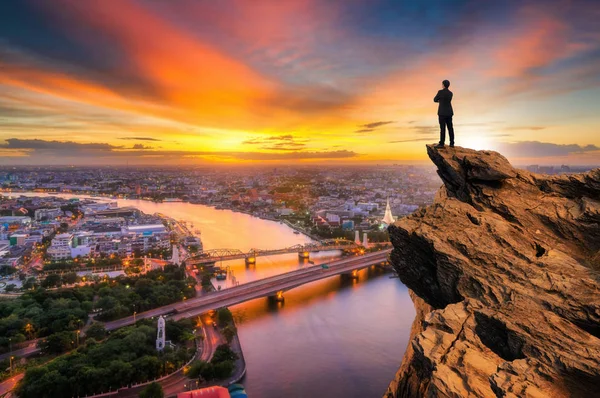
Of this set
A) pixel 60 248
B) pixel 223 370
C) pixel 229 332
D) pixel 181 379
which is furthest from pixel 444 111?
pixel 60 248

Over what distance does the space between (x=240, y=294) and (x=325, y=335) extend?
2885mm

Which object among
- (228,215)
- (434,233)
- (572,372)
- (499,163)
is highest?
(499,163)

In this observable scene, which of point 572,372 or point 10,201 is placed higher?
point 572,372

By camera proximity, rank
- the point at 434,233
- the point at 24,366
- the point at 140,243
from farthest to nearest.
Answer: the point at 140,243 < the point at 24,366 < the point at 434,233

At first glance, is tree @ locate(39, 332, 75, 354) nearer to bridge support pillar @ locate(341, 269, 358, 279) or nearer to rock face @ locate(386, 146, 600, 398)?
rock face @ locate(386, 146, 600, 398)

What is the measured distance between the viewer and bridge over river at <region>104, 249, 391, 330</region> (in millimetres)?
9609

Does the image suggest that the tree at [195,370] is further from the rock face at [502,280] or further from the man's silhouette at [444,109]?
the man's silhouette at [444,109]

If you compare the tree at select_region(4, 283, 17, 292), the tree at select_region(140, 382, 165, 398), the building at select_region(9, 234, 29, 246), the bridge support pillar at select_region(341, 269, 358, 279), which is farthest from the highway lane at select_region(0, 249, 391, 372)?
the building at select_region(9, 234, 29, 246)

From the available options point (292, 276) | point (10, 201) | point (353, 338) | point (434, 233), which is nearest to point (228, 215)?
point (10, 201)

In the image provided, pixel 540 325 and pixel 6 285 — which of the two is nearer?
pixel 540 325

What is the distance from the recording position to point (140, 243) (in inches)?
679

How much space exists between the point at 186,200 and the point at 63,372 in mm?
31589

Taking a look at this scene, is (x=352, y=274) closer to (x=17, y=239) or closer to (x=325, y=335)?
(x=325, y=335)

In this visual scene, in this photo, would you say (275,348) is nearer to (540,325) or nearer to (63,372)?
(63,372)
